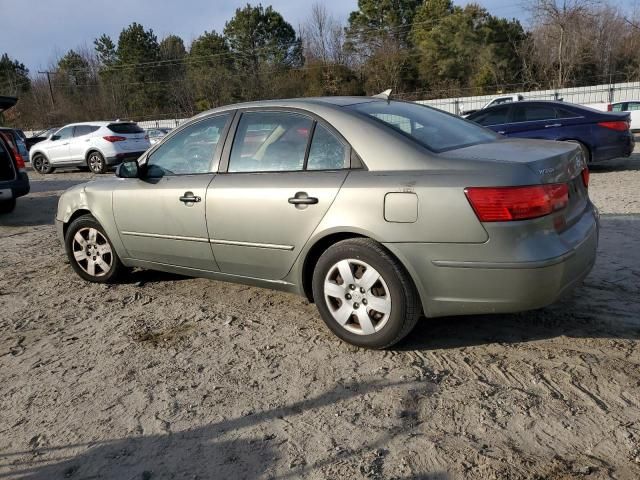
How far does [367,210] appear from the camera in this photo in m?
3.18

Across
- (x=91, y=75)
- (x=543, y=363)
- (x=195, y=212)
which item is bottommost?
(x=543, y=363)

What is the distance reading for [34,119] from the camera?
165 ft

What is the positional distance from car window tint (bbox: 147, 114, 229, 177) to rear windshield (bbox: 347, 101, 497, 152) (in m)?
1.14

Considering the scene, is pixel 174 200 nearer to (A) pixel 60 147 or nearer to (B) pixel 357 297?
(B) pixel 357 297

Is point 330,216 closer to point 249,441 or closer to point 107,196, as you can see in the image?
point 249,441

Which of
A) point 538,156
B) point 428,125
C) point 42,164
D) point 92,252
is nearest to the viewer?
point 538,156

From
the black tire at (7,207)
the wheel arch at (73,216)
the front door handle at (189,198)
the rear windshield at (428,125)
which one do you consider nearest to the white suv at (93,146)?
the black tire at (7,207)

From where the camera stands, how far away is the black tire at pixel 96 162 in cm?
1590

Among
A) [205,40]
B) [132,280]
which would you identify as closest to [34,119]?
→ [205,40]

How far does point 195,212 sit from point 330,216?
121 centimetres

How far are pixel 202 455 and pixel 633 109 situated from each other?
2102 cm

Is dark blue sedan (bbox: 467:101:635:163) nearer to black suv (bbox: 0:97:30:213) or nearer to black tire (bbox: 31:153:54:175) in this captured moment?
black suv (bbox: 0:97:30:213)

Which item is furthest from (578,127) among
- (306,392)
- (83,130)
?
(83,130)

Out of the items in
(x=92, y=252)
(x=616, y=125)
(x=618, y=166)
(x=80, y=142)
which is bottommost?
(x=618, y=166)
